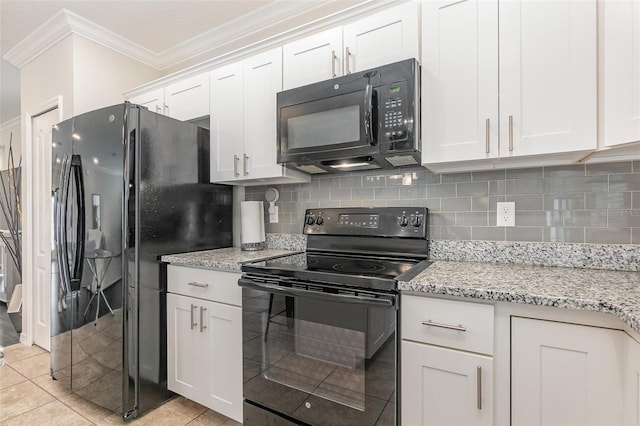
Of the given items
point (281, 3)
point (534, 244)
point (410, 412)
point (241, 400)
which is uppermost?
point (281, 3)

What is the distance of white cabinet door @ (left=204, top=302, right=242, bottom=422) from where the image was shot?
1.68 m

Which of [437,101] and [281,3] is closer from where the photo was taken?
[437,101]

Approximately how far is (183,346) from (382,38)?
81.2 inches

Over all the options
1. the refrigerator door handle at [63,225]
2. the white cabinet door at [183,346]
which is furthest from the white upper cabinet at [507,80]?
the refrigerator door handle at [63,225]

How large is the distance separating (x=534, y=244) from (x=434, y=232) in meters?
0.47

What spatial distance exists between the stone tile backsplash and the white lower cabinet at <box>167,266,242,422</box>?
0.98 meters

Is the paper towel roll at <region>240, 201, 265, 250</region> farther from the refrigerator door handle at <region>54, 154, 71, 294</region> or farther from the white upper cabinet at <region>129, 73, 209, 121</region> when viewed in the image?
the refrigerator door handle at <region>54, 154, 71, 294</region>

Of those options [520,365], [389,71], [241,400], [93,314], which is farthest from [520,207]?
[93,314]

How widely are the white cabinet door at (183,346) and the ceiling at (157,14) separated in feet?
6.80

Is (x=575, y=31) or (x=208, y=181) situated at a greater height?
(x=575, y=31)

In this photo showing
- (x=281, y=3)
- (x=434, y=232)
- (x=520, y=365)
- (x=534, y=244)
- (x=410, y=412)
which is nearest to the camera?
(x=520, y=365)

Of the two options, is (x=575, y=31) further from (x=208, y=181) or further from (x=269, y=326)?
(x=208, y=181)

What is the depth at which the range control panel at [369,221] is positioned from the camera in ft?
5.80

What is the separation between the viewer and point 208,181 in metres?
2.30
